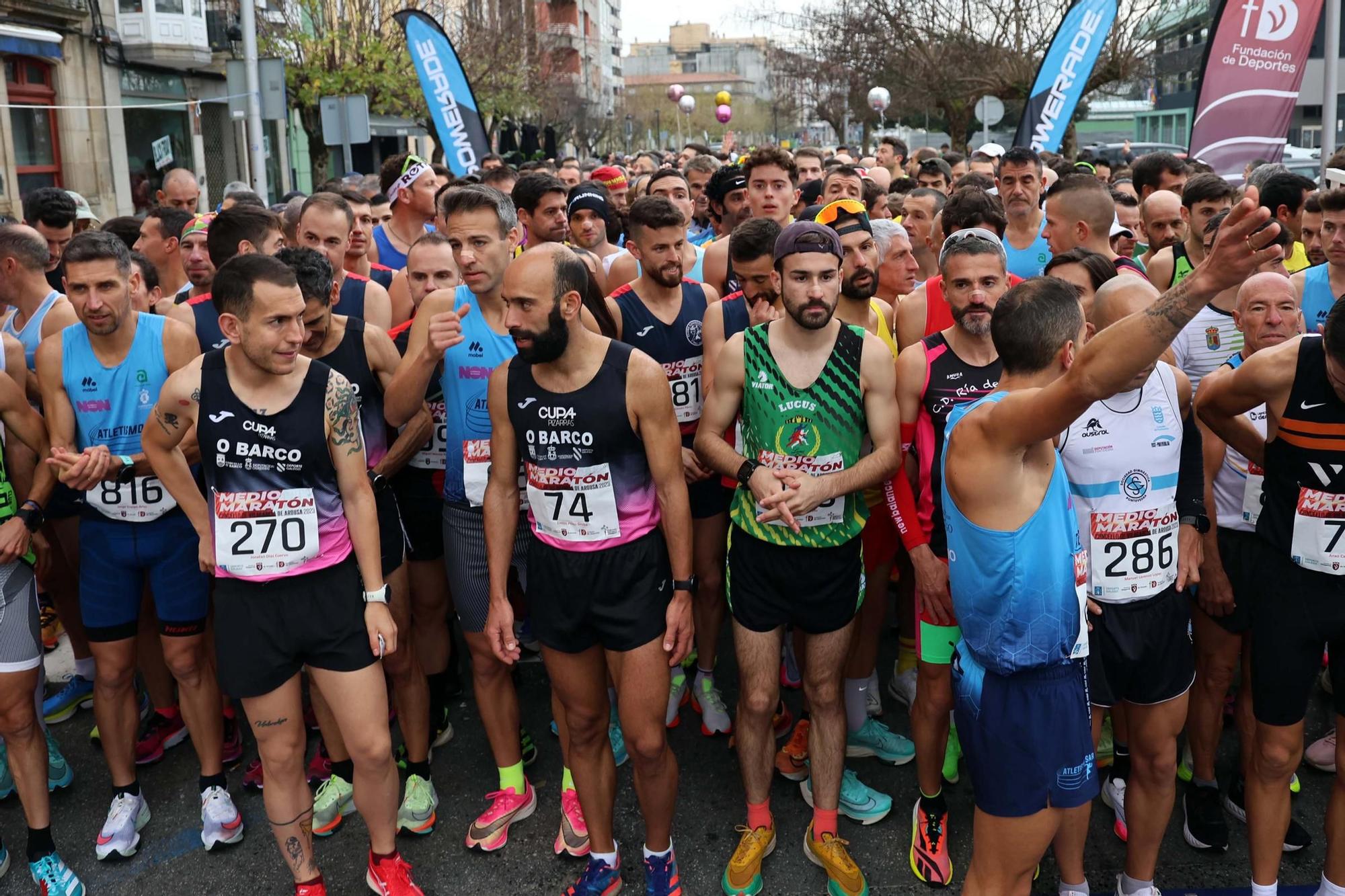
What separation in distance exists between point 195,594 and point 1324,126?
1226cm

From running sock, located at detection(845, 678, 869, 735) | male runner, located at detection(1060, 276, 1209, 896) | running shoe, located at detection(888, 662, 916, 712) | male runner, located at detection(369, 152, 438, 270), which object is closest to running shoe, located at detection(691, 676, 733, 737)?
running sock, located at detection(845, 678, 869, 735)

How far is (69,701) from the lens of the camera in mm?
5492

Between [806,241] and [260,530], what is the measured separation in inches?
83.8

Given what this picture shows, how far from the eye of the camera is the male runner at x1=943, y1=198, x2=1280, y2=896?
9.70 feet

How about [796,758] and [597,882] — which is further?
[796,758]

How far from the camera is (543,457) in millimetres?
3814

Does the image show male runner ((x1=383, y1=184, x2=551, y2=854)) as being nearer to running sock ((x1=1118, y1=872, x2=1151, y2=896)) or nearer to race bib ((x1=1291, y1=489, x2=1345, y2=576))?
running sock ((x1=1118, y1=872, x2=1151, y2=896))

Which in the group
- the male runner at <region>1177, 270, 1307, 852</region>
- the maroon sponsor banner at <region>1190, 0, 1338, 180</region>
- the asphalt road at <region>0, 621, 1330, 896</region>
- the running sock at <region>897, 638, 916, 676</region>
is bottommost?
the asphalt road at <region>0, 621, 1330, 896</region>

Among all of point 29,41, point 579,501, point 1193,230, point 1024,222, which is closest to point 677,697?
point 579,501

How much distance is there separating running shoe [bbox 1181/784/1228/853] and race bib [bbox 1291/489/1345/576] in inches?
43.4

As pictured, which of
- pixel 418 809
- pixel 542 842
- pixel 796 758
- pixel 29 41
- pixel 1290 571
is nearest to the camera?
pixel 1290 571

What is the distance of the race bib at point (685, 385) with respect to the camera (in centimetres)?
511

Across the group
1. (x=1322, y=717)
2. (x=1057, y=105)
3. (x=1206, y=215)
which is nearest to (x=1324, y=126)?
(x=1057, y=105)

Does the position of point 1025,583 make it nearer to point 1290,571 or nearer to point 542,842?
point 1290,571
